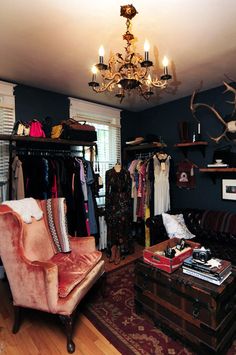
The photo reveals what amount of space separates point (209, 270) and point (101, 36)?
2.14 m

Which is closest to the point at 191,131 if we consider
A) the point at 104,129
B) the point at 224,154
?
the point at 224,154

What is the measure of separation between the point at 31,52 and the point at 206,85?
2336 mm

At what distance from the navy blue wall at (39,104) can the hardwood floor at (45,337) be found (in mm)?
2349

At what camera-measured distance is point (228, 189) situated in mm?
3133

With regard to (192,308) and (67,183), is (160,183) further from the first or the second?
(192,308)

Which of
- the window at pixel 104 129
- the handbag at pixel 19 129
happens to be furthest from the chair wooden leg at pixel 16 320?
the window at pixel 104 129

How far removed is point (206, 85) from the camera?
10.3ft

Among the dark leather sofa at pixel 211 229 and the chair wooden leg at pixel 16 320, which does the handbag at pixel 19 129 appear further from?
the dark leather sofa at pixel 211 229

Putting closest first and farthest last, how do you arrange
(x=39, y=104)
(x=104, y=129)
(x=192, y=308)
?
(x=192, y=308)
(x=39, y=104)
(x=104, y=129)

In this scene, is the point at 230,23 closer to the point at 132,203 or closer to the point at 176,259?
the point at 176,259

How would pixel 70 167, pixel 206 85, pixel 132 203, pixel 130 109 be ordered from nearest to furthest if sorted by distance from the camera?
1. pixel 70 167
2. pixel 206 85
3. pixel 132 203
4. pixel 130 109

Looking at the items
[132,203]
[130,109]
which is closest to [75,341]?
[132,203]

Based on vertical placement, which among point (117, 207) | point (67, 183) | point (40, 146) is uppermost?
point (40, 146)

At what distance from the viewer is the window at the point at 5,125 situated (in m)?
2.76
